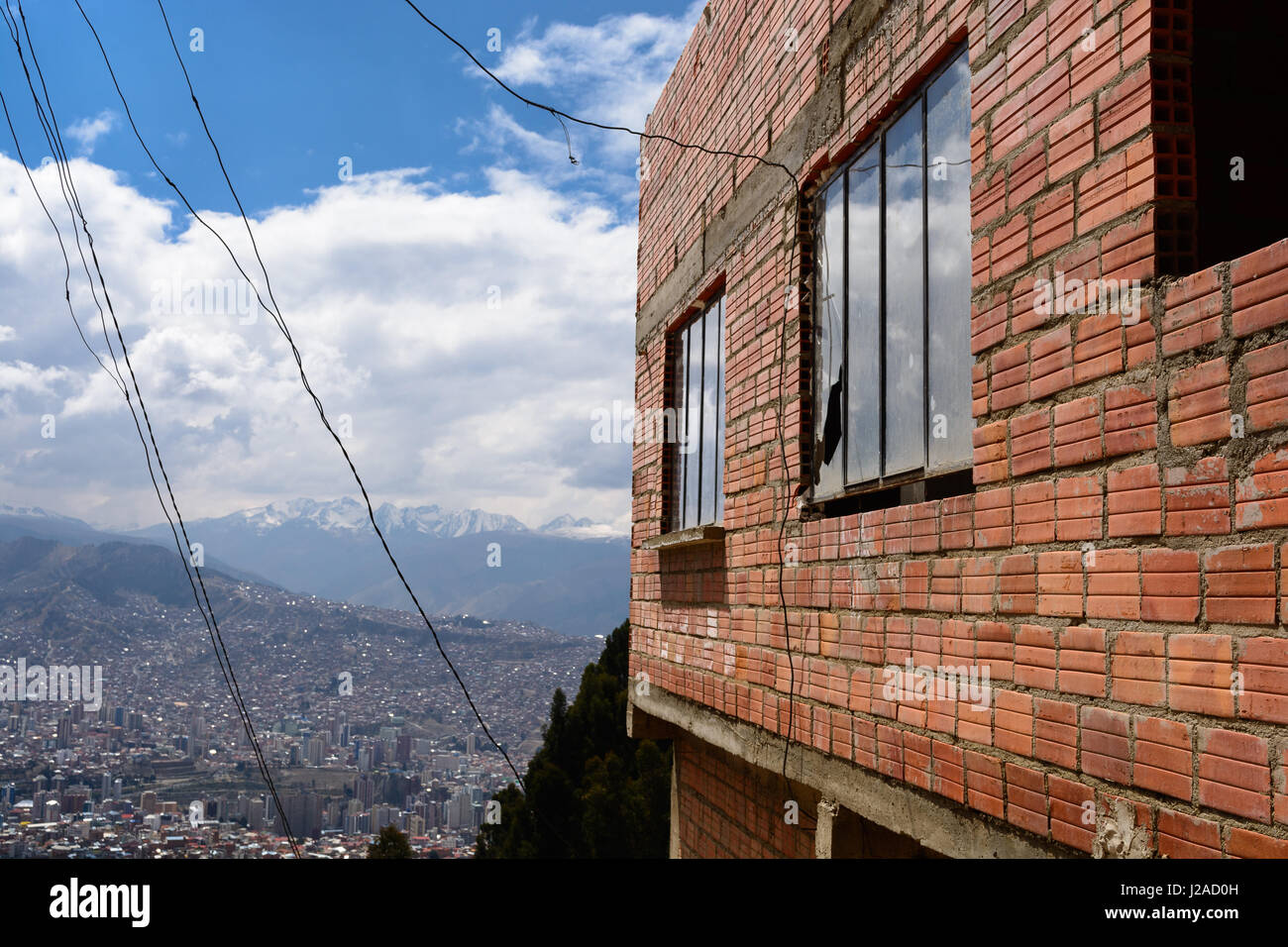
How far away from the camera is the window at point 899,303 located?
360 cm

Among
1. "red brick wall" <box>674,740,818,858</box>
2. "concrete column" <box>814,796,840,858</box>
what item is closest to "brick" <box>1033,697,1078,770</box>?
"concrete column" <box>814,796,840,858</box>

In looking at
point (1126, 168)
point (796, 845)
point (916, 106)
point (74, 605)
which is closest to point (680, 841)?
point (796, 845)

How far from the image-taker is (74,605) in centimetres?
7881

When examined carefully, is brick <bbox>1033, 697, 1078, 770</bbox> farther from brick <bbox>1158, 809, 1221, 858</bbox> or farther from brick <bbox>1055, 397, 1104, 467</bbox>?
brick <bbox>1055, 397, 1104, 467</bbox>

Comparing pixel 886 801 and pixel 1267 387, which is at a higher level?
pixel 1267 387

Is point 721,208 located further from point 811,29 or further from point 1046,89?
point 1046,89

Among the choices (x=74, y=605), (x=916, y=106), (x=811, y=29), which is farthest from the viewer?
(x=74, y=605)

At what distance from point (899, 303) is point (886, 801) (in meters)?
2.12

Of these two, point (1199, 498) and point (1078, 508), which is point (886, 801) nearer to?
point (1078, 508)

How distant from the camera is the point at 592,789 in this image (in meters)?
17.4

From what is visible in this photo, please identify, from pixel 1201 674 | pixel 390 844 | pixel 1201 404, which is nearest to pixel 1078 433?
pixel 1201 404

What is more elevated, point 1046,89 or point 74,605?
point 1046,89
